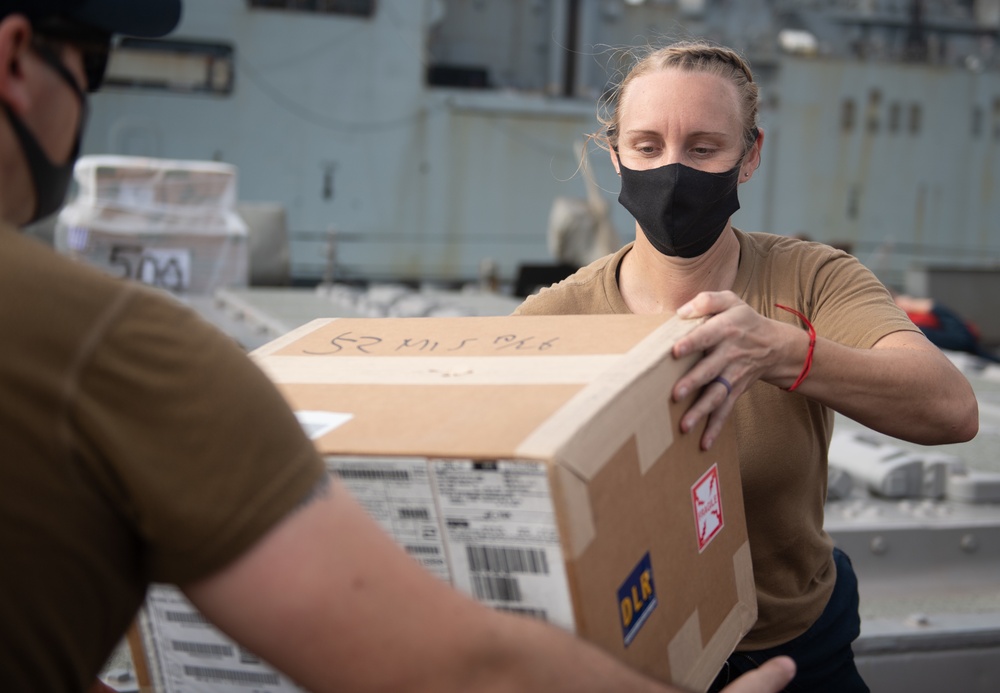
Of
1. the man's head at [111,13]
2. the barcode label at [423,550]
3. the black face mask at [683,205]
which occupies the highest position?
the man's head at [111,13]

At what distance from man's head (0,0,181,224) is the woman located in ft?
3.00

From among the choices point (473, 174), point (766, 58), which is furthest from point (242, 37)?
point (766, 58)

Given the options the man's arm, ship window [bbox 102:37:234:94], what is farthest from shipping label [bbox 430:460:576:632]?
ship window [bbox 102:37:234:94]

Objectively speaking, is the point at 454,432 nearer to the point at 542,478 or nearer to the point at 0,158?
the point at 542,478

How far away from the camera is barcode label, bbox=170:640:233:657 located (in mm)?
1160

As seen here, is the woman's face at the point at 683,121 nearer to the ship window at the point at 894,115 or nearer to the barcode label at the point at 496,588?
the barcode label at the point at 496,588

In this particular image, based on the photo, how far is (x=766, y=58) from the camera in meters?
17.5

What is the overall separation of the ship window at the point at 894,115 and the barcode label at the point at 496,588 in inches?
747

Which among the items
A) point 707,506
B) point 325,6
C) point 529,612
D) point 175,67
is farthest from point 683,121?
point 325,6

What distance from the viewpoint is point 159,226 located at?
689 centimetres

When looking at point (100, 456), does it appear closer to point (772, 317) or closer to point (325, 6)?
point (772, 317)

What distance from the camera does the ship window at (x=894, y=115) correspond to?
1828 centimetres

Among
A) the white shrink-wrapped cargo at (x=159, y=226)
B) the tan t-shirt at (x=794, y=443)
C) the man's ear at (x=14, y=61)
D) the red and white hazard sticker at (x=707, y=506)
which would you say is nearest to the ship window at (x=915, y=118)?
the white shrink-wrapped cargo at (x=159, y=226)

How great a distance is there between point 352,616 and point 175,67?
1591 cm
